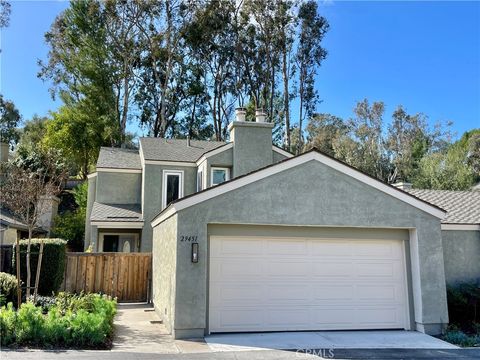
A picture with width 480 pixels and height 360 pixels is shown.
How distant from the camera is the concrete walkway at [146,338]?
8.46m

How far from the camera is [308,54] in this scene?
117 ft

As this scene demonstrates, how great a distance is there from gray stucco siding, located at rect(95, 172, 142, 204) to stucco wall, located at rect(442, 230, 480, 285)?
1429 cm

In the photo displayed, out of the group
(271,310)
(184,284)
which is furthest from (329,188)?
(184,284)

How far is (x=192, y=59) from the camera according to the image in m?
36.5

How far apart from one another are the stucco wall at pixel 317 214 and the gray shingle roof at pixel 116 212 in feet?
32.6

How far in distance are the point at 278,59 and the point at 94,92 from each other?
15.5 m

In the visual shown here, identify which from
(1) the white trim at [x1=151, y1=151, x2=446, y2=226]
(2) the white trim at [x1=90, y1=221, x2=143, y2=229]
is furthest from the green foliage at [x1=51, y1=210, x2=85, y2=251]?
(1) the white trim at [x1=151, y1=151, x2=446, y2=226]

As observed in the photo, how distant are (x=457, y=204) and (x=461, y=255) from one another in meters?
2.63

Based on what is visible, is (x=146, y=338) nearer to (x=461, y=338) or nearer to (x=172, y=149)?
(x=461, y=338)

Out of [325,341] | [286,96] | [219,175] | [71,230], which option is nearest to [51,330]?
[325,341]

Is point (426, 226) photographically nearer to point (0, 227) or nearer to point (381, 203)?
point (381, 203)

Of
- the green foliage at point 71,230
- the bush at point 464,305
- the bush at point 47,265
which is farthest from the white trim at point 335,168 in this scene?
the green foliage at point 71,230

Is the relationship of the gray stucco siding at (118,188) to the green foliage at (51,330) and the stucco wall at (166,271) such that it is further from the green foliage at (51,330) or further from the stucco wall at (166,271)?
the green foliage at (51,330)

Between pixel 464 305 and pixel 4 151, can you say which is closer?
pixel 464 305
